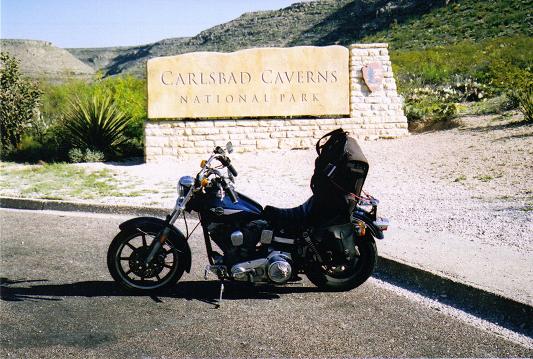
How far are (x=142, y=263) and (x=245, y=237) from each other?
0.92 metres

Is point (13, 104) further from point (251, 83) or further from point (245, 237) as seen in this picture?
point (245, 237)

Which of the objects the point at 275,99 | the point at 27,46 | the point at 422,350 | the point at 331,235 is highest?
the point at 27,46

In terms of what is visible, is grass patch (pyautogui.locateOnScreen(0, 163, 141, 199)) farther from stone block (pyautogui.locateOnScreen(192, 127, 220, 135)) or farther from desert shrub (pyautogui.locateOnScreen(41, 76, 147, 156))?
stone block (pyautogui.locateOnScreen(192, 127, 220, 135))

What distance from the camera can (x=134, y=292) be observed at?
5.74m

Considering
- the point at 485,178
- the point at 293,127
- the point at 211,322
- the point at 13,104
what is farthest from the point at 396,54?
the point at 211,322

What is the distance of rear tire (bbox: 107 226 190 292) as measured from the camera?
564 centimetres

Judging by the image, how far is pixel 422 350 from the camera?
4.45 meters

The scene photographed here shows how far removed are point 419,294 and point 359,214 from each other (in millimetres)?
864

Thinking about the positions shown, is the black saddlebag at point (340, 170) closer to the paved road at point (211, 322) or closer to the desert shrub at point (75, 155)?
the paved road at point (211, 322)

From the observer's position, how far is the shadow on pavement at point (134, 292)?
569 cm

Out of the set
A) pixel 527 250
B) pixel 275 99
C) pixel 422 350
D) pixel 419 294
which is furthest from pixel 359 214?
pixel 275 99

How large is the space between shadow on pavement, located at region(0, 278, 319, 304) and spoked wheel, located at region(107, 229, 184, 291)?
9 centimetres

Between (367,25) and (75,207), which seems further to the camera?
(367,25)

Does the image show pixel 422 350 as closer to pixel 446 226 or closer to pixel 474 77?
pixel 446 226
